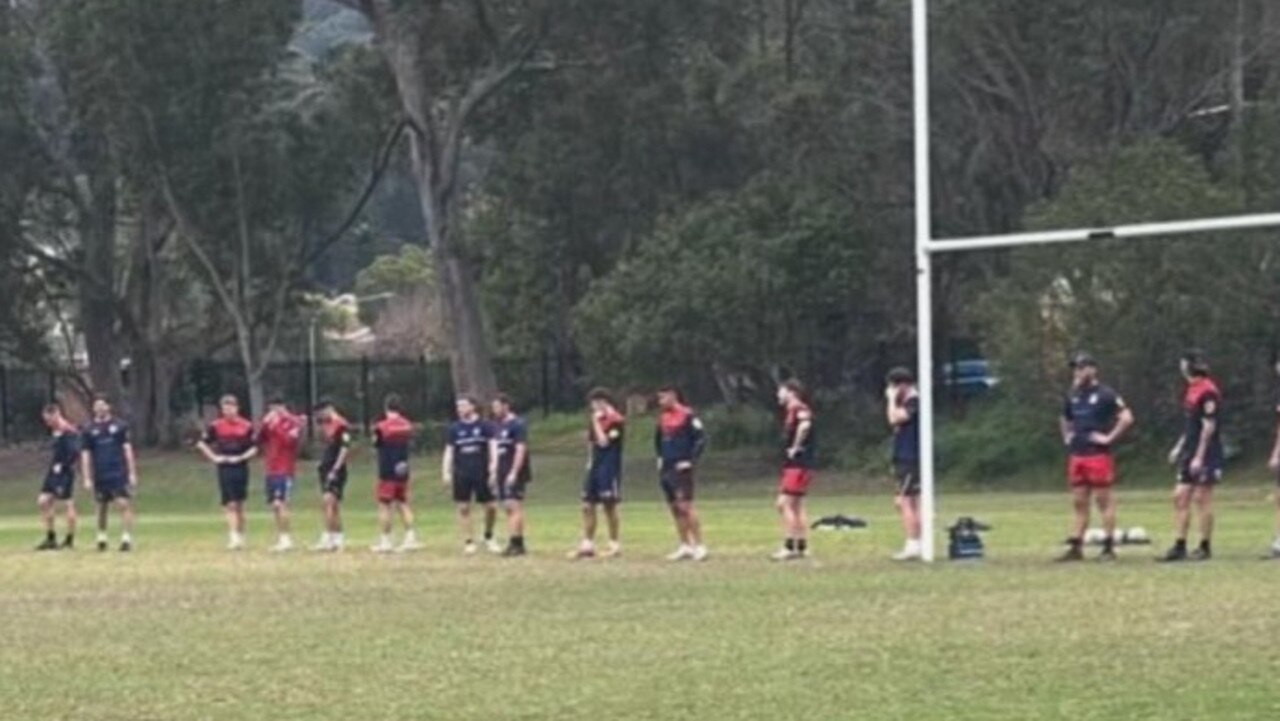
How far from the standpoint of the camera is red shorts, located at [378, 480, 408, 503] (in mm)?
35125

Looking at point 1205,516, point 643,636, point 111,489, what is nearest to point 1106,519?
point 1205,516

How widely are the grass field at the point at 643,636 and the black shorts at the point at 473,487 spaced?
0.72 m

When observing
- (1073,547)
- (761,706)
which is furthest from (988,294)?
(761,706)

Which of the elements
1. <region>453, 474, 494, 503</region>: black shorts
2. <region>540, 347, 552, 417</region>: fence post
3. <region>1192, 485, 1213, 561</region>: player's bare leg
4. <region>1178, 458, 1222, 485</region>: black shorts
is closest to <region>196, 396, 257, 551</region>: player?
<region>453, 474, 494, 503</region>: black shorts

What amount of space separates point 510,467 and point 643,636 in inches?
517

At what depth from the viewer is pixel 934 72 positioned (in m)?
59.2

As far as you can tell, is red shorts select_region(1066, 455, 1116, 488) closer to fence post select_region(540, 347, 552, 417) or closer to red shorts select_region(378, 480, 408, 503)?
red shorts select_region(378, 480, 408, 503)

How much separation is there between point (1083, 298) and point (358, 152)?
22764 millimetres

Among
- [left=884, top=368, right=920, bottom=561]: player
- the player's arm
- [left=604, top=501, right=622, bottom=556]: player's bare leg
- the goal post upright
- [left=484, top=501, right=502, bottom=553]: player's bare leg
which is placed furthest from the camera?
[left=484, top=501, right=502, bottom=553]: player's bare leg

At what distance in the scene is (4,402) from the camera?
7744 centimetres

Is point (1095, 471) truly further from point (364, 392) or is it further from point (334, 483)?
point (364, 392)

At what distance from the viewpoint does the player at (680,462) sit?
31.0 metres

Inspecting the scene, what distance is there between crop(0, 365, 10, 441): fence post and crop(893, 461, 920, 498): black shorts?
50953 millimetres

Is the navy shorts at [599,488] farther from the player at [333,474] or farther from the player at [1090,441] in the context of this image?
the player at [1090,441]
